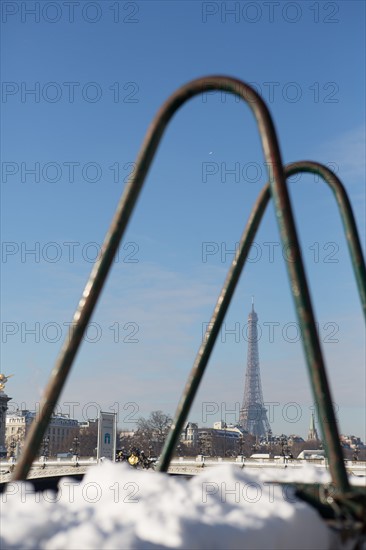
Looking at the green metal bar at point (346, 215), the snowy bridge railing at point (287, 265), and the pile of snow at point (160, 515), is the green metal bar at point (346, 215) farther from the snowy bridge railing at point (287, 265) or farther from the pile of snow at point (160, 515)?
the pile of snow at point (160, 515)

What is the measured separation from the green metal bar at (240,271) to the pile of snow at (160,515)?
1937 mm

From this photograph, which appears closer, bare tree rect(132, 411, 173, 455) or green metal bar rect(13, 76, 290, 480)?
green metal bar rect(13, 76, 290, 480)

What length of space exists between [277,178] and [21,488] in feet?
12.4

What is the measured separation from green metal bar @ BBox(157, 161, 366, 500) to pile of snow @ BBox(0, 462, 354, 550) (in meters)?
1.94

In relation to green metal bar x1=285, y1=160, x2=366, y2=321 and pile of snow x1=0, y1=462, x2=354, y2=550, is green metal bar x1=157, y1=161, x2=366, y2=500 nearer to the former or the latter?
green metal bar x1=285, y1=160, x2=366, y2=321

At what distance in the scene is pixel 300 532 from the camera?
652 centimetres

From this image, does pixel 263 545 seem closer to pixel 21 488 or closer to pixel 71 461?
pixel 21 488

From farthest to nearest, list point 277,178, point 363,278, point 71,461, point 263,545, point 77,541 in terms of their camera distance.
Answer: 1. point 71,461
2. point 363,278
3. point 277,178
4. point 263,545
5. point 77,541

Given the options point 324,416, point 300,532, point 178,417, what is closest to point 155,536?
point 300,532

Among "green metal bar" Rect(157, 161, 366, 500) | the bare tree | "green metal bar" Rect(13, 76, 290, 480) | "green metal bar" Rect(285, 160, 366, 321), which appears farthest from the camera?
the bare tree

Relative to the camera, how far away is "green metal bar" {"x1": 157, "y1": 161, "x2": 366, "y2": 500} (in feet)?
30.5

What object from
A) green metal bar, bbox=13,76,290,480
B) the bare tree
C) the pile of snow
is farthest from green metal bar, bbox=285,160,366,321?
the bare tree

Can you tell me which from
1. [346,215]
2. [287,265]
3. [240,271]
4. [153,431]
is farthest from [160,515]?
[153,431]

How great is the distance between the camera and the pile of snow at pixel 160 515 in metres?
5.88
